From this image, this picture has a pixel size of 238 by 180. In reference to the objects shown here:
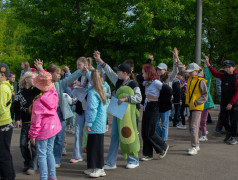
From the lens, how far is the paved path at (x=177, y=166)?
5574 millimetres

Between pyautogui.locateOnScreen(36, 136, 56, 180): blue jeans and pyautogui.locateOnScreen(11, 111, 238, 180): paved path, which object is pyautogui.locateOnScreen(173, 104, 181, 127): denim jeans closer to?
pyautogui.locateOnScreen(11, 111, 238, 180): paved path

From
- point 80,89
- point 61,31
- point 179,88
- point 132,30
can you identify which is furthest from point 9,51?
point 80,89

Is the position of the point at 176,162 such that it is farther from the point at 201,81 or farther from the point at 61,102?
the point at 61,102

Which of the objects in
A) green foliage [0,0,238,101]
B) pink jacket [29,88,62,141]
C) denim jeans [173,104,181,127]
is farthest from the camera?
green foliage [0,0,238,101]

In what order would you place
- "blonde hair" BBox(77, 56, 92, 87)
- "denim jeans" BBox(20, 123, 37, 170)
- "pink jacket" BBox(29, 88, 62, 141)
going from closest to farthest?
"pink jacket" BBox(29, 88, 62, 141)
"denim jeans" BBox(20, 123, 37, 170)
"blonde hair" BBox(77, 56, 92, 87)

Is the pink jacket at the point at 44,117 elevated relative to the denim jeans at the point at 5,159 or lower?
elevated

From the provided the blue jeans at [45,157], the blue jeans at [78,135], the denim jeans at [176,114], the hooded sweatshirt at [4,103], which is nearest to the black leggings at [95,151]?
the blue jeans at [45,157]

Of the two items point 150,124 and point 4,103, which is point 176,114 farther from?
point 4,103

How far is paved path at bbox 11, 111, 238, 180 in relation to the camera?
18.3 ft

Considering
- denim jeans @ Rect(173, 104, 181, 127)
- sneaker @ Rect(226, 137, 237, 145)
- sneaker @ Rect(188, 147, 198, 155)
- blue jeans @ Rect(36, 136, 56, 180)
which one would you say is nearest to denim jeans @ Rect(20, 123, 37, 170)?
blue jeans @ Rect(36, 136, 56, 180)

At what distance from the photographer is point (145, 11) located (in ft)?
55.6

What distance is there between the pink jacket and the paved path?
105cm

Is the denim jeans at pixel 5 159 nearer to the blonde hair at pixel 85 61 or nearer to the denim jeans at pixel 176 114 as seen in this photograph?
the blonde hair at pixel 85 61

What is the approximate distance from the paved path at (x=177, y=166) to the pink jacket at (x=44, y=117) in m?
1.05
